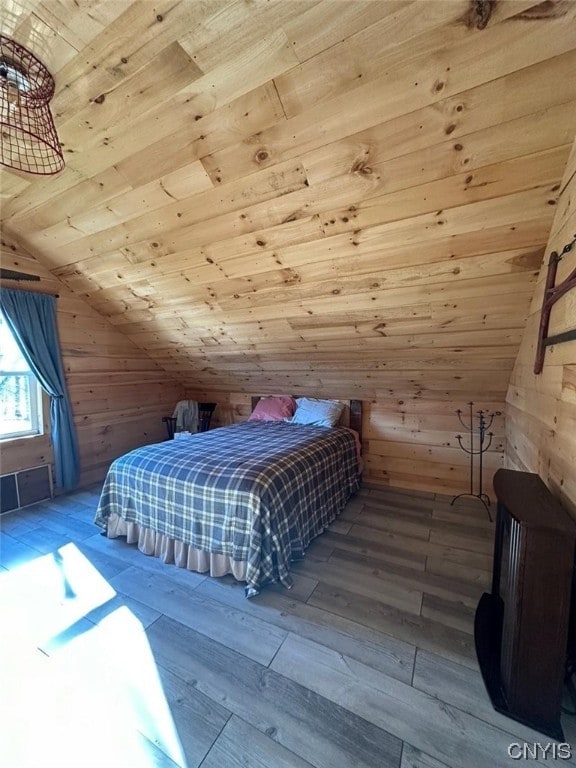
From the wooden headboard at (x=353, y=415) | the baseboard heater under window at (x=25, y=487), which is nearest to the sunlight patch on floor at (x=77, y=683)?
the baseboard heater under window at (x=25, y=487)

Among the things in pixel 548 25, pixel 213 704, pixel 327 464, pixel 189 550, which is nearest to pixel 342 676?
pixel 213 704

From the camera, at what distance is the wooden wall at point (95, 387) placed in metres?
2.78

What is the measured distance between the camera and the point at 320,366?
309cm

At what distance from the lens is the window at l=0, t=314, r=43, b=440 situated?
2.71 meters

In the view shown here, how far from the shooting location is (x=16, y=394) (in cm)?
283

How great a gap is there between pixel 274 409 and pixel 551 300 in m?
2.78

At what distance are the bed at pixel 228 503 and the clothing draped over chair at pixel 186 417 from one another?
4.83 ft

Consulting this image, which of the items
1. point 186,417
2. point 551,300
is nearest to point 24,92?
point 551,300

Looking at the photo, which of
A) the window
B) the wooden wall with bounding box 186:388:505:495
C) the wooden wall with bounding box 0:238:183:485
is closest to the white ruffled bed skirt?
the wooden wall with bounding box 0:238:183:485

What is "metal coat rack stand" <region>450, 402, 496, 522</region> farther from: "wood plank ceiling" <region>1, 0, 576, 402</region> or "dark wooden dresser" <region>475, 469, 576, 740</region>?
"dark wooden dresser" <region>475, 469, 576, 740</region>

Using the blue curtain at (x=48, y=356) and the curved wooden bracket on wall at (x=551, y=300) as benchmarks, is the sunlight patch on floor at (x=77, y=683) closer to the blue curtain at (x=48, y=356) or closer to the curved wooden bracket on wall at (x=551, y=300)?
the blue curtain at (x=48, y=356)

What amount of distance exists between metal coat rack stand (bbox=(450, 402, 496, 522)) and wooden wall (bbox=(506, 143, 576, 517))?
2.83 ft

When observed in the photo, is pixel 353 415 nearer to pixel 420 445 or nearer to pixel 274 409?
pixel 420 445

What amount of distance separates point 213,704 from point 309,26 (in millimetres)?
2465
